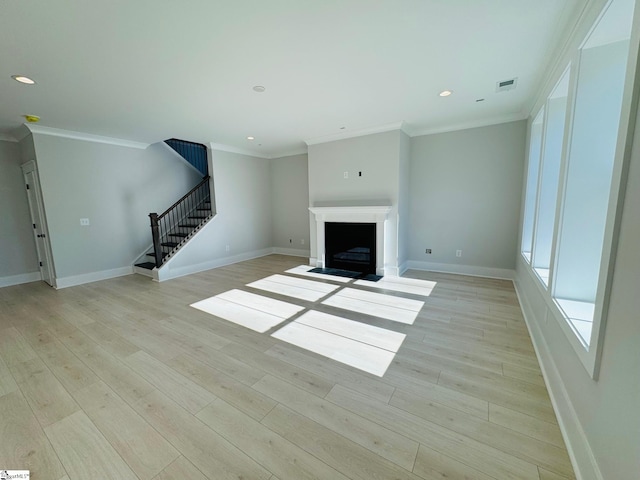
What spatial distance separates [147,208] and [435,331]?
6.06 meters

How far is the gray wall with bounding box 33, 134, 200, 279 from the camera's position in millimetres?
4199

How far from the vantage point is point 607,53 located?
159 centimetres

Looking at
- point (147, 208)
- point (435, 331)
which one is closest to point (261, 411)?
point (435, 331)

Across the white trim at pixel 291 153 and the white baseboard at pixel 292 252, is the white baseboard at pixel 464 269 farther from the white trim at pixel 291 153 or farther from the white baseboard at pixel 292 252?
the white trim at pixel 291 153

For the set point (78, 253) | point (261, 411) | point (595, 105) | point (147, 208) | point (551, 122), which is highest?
point (551, 122)

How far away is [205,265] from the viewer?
17.9 ft

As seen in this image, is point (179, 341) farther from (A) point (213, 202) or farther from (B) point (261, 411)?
(A) point (213, 202)

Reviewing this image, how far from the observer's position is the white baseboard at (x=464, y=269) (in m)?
4.27

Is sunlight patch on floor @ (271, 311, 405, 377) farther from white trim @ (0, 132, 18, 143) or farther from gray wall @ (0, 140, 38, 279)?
white trim @ (0, 132, 18, 143)

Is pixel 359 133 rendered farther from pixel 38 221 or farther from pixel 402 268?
pixel 38 221

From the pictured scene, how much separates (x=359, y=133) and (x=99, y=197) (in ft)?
16.5

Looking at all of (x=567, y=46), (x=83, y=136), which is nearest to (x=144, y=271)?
(x=83, y=136)

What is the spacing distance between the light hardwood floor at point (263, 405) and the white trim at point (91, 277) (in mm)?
1525

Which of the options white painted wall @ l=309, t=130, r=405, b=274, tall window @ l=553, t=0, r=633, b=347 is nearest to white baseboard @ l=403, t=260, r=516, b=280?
white painted wall @ l=309, t=130, r=405, b=274
